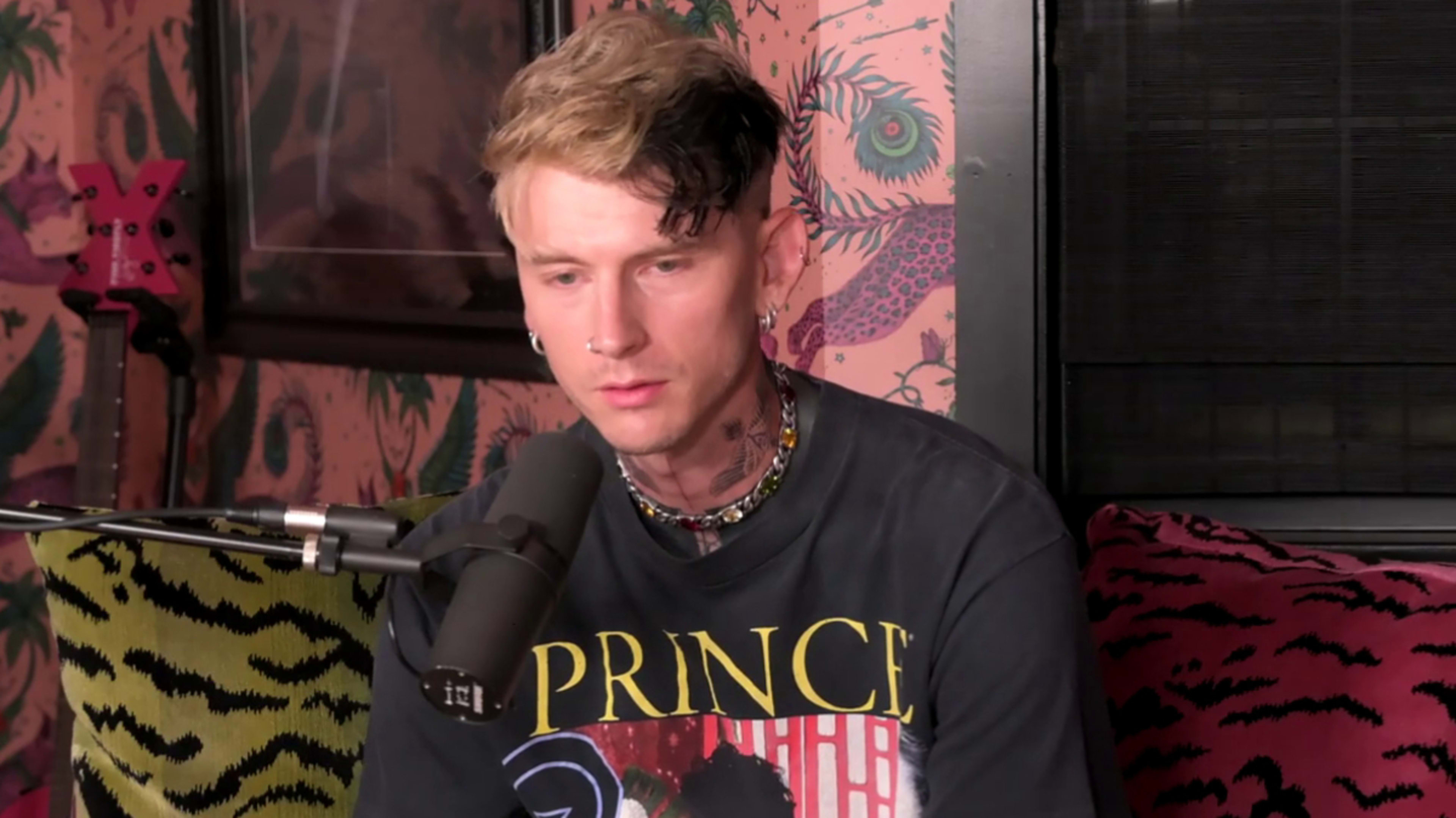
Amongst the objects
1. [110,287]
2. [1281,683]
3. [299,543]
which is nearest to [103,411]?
[110,287]

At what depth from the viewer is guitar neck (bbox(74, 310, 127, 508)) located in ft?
8.18

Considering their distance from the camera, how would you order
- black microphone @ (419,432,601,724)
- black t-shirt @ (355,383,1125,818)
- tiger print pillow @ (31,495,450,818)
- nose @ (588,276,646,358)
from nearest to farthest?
black microphone @ (419,432,601,724) < nose @ (588,276,646,358) < black t-shirt @ (355,383,1125,818) < tiger print pillow @ (31,495,450,818)

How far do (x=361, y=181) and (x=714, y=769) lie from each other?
1534 mm

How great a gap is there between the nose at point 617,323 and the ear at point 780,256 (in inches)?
5.1

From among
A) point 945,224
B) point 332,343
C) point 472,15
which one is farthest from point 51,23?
point 945,224

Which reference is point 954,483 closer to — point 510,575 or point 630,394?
point 630,394

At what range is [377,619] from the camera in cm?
130

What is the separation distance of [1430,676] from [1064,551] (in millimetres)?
385

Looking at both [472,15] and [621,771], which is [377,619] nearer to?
[621,771]

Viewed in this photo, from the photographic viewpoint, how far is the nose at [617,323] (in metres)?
1.01

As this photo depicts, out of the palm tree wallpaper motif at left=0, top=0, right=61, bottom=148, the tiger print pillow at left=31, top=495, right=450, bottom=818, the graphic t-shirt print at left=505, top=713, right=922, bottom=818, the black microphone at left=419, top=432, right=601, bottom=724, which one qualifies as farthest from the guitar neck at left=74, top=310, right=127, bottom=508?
the black microphone at left=419, top=432, right=601, bottom=724

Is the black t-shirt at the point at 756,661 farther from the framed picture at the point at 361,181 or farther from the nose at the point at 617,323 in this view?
the framed picture at the point at 361,181

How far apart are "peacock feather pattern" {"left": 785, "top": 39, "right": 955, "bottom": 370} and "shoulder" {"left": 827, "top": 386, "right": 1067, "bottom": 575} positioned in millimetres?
507

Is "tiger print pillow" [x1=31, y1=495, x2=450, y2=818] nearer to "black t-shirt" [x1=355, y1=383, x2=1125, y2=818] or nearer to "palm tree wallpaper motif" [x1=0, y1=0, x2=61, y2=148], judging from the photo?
"black t-shirt" [x1=355, y1=383, x2=1125, y2=818]
